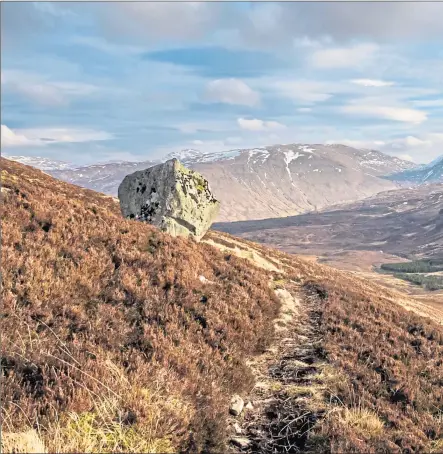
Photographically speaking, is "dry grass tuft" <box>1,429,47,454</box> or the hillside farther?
the hillside

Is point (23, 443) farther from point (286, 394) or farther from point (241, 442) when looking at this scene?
point (286, 394)

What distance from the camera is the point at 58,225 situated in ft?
41.1

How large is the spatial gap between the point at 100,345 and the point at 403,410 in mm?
A: 6281

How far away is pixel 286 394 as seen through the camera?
27.8 ft

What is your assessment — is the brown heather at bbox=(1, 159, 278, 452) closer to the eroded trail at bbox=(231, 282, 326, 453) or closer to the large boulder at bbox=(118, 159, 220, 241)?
the eroded trail at bbox=(231, 282, 326, 453)

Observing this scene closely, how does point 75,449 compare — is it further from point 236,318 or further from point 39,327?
point 236,318

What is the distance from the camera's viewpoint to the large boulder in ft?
76.7

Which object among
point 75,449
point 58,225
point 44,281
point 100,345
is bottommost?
point 75,449

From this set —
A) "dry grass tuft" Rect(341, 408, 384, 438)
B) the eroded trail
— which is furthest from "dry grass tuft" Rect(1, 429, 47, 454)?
"dry grass tuft" Rect(341, 408, 384, 438)

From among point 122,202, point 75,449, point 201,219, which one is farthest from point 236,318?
point 122,202

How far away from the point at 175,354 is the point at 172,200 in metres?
16.4

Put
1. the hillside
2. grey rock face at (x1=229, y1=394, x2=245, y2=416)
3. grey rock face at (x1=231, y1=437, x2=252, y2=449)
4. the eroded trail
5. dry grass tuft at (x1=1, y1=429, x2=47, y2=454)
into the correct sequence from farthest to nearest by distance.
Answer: grey rock face at (x1=229, y1=394, x2=245, y2=416), the eroded trail, grey rock face at (x1=231, y1=437, x2=252, y2=449), the hillside, dry grass tuft at (x1=1, y1=429, x2=47, y2=454)

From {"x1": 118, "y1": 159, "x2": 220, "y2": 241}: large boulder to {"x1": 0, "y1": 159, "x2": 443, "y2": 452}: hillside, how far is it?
808 cm

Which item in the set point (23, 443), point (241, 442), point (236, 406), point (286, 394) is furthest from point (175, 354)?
point (23, 443)
